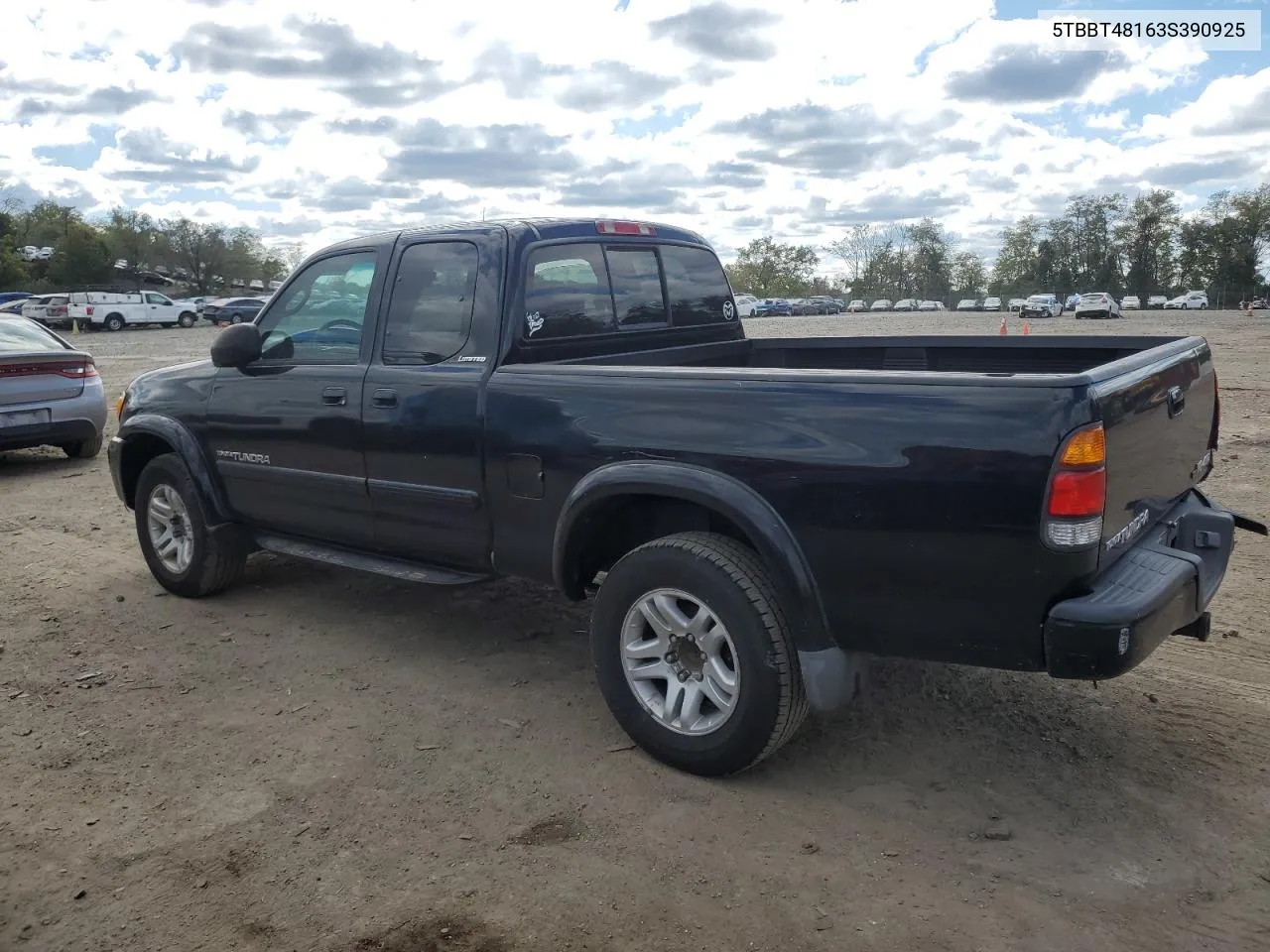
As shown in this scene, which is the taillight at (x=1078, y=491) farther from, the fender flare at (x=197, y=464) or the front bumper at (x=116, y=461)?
the front bumper at (x=116, y=461)

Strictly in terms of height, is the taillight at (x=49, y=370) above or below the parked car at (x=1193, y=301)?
above

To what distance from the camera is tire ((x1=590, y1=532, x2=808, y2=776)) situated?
3.39 metres

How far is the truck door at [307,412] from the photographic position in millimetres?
4773

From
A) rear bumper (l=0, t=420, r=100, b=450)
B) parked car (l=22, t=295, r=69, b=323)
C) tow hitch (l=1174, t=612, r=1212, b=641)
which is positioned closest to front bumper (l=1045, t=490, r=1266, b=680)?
tow hitch (l=1174, t=612, r=1212, b=641)

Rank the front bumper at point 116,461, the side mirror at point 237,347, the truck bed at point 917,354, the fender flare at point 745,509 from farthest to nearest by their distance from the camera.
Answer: the front bumper at point 116,461 < the side mirror at point 237,347 < the truck bed at point 917,354 < the fender flare at point 745,509

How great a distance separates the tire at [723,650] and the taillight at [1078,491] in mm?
914

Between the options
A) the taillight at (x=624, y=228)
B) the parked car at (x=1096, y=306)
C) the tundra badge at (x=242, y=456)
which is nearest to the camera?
the taillight at (x=624, y=228)

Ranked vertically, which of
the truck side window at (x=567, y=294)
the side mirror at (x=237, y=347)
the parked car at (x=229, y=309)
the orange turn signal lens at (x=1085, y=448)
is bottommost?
the orange turn signal lens at (x=1085, y=448)

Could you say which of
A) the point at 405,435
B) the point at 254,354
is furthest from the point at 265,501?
the point at 405,435

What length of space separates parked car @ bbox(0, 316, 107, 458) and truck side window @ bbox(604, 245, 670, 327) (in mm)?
6891

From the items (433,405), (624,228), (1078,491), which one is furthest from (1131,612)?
(624,228)

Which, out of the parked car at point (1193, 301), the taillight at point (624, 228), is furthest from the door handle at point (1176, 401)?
the parked car at point (1193, 301)

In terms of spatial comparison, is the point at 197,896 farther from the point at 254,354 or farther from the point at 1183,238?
the point at 1183,238

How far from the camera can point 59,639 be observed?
5262 millimetres
